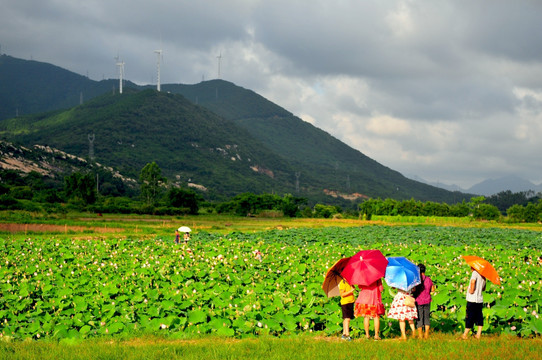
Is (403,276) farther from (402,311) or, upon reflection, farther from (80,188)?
(80,188)

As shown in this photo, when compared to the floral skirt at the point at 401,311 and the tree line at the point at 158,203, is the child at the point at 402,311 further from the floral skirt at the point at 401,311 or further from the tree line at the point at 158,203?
the tree line at the point at 158,203

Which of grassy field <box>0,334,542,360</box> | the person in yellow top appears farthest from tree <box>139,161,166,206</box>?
the person in yellow top

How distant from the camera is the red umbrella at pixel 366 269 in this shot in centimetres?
1198

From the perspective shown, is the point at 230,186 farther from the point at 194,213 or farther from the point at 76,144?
the point at 194,213

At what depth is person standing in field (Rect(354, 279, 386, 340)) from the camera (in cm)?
1226

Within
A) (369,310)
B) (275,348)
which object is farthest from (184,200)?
(275,348)

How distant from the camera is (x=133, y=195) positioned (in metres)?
133

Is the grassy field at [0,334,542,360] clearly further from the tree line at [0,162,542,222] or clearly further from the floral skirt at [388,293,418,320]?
the tree line at [0,162,542,222]

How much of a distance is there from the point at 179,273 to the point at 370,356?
36.2 feet

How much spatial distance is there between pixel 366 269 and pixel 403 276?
0.90 metres

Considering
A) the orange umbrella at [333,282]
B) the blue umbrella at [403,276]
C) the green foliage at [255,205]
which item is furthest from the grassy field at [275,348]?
the green foliage at [255,205]

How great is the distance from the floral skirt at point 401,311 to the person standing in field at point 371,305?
32 cm

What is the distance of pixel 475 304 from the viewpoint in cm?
1223

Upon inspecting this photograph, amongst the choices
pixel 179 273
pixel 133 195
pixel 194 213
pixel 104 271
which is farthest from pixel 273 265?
pixel 133 195
